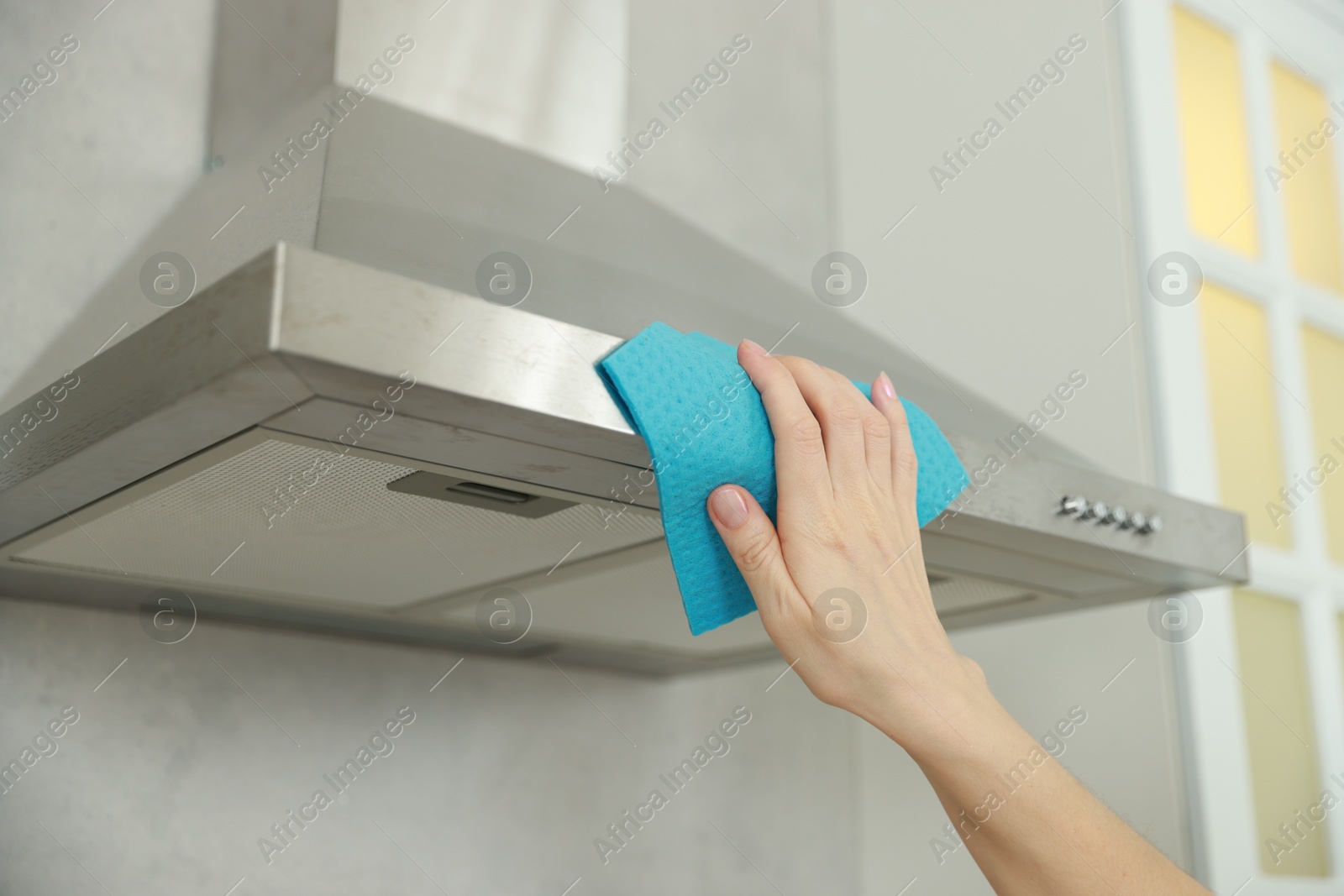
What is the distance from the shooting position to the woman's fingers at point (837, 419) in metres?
0.49

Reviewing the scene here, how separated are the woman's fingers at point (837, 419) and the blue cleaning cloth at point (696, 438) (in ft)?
0.10

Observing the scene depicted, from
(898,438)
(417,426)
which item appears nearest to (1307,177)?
(898,438)

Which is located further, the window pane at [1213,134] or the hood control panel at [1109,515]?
the window pane at [1213,134]

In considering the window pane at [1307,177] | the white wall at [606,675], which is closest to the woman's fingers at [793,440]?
the white wall at [606,675]

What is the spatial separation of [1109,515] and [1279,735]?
34.2 inches

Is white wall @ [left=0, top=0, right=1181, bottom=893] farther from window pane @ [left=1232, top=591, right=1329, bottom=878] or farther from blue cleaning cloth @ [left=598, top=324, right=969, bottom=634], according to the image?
blue cleaning cloth @ [left=598, top=324, right=969, bottom=634]

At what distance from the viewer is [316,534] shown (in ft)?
1.99

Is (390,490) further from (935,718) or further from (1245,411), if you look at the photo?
(1245,411)

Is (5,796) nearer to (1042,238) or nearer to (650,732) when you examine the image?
(650,732)

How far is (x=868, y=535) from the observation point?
0.49 m

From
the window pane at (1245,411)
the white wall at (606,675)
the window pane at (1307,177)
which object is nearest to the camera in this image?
the white wall at (606,675)

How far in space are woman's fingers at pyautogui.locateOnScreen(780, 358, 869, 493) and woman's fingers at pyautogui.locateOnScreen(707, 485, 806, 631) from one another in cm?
4

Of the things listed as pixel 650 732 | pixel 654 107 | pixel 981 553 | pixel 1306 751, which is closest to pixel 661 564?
pixel 981 553

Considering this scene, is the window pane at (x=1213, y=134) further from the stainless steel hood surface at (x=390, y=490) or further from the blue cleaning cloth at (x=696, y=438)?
the blue cleaning cloth at (x=696, y=438)
